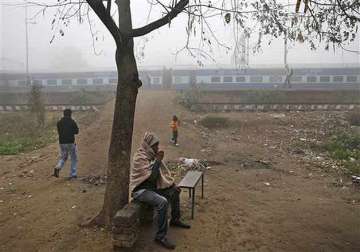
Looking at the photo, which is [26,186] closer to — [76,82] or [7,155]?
[7,155]

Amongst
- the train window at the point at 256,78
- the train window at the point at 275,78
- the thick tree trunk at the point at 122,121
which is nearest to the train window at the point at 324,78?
the train window at the point at 275,78

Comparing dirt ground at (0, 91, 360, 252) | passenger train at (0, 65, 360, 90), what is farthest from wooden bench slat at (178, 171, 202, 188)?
passenger train at (0, 65, 360, 90)

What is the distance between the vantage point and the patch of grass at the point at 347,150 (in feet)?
35.8

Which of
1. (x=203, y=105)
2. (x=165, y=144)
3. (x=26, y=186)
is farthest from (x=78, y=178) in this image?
(x=203, y=105)

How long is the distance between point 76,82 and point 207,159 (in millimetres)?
28374

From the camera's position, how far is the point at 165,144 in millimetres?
13961

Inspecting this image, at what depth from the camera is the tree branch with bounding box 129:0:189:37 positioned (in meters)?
5.50

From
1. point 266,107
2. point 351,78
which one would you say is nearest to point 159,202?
point 266,107

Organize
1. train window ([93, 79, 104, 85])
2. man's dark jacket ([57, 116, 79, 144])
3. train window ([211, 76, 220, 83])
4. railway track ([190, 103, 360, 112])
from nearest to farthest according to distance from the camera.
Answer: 1. man's dark jacket ([57, 116, 79, 144])
2. railway track ([190, 103, 360, 112])
3. train window ([211, 76, 220, 83])
4. train window ([93, 79, 104, 85])

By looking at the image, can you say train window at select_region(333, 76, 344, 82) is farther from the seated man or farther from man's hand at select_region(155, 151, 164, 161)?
man's hand at select_region(155, 151, 164, 161)

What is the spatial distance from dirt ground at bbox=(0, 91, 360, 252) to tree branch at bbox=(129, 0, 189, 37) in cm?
294

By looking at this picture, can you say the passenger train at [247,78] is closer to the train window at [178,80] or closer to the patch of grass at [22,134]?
the train window at [178,80]

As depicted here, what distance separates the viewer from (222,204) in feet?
23.4

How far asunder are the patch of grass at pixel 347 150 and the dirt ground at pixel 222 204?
2.96ft
